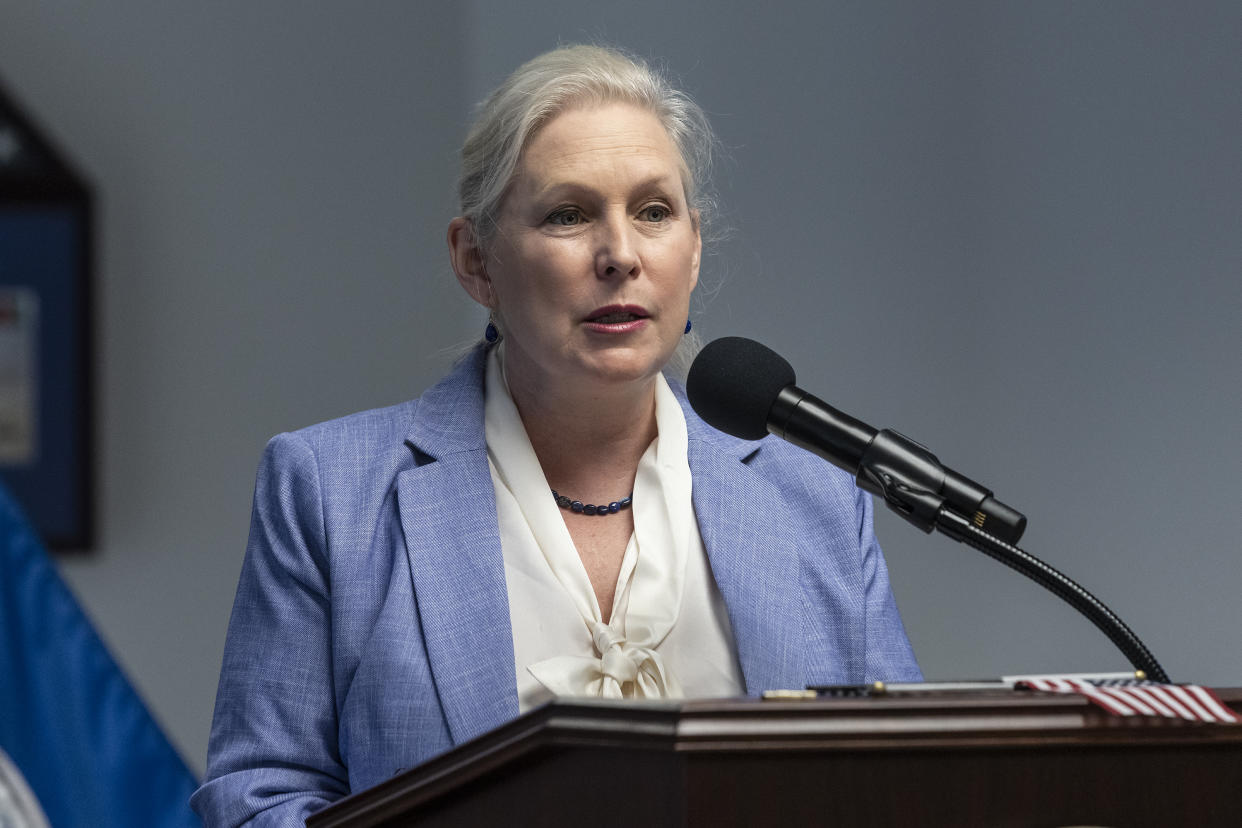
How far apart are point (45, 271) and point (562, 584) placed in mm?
2105

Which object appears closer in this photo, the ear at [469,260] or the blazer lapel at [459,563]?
the blazer lapel at [459,563]

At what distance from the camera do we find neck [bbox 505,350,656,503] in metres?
1.63

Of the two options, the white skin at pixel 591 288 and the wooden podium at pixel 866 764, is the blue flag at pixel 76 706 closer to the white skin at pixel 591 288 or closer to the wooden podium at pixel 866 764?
the white skin at pixel 591 288

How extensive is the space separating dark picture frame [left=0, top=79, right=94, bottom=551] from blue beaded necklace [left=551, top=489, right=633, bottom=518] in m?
1.87

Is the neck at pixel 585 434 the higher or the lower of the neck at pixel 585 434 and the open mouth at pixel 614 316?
the lower

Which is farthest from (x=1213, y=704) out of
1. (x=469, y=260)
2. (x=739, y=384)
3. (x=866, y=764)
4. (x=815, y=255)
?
(x=815, y=255)

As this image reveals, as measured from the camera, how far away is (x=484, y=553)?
1.49 meters

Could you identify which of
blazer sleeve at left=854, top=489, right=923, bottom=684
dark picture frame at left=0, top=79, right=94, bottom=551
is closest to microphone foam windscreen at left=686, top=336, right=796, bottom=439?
blazer sleeve at left=854, top=489, right=923, bottom=684

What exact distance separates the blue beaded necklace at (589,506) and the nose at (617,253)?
0.30 m

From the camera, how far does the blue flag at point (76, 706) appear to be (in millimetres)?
2201

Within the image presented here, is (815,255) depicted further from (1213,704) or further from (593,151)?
(1213,704)

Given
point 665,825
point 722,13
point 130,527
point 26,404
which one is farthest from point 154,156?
point 665,825

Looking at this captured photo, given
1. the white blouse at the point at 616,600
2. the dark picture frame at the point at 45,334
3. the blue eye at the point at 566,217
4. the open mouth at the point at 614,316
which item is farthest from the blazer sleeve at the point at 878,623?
the dark picture frame at the point at 45,334

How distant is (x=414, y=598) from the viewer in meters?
1.45
